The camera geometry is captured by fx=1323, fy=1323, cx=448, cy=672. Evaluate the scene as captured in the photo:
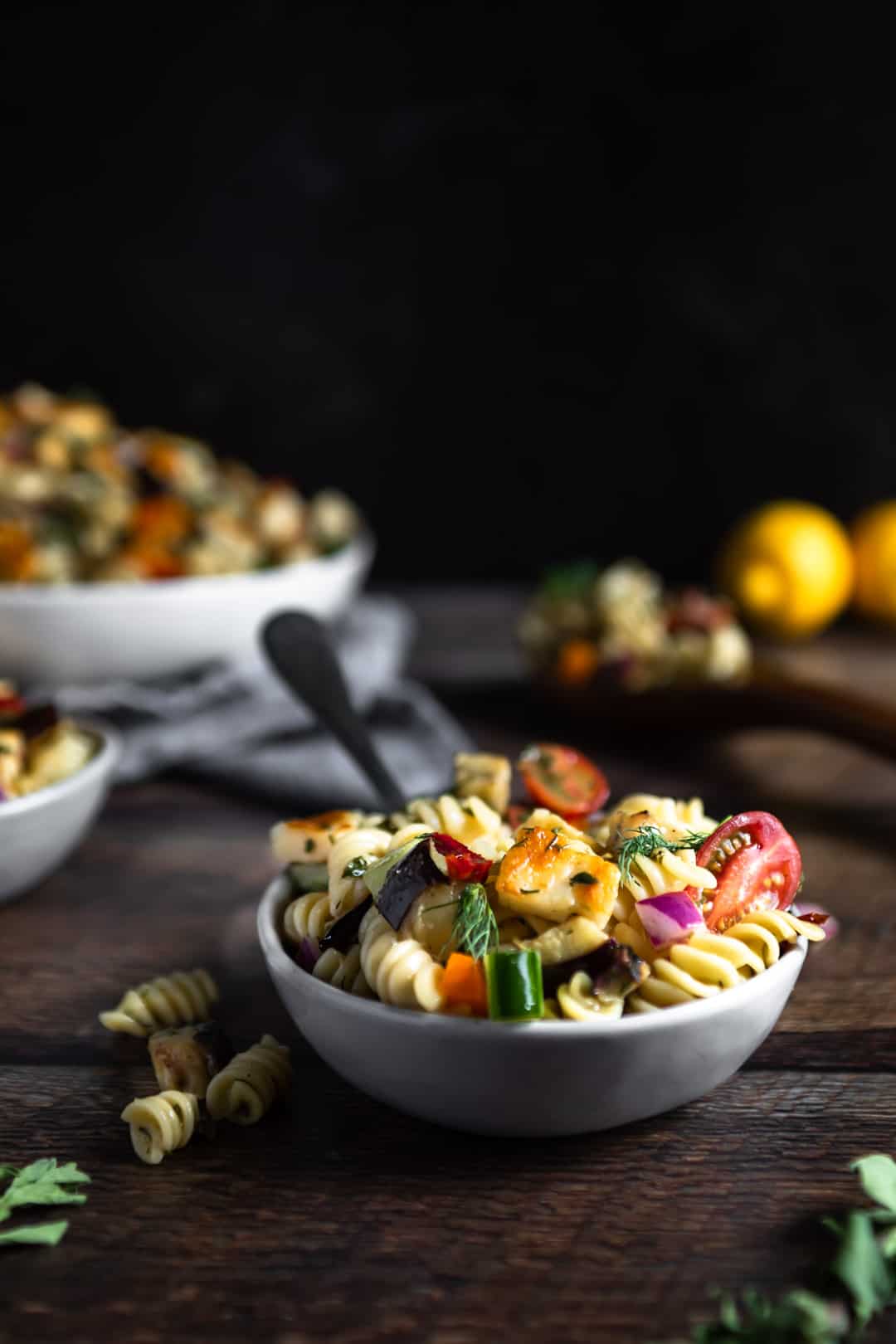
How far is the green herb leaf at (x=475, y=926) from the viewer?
109 centimetres

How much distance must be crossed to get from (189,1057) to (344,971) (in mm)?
203

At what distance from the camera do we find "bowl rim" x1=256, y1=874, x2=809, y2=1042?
3.39 ft

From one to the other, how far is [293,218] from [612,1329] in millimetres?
3113

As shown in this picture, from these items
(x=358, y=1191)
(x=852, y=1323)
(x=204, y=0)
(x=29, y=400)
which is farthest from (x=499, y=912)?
(x=204, y=0)

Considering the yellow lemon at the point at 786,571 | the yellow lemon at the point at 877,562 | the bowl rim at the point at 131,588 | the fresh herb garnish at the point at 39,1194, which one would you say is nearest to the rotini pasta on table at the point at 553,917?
the fresh herb garnish at the point at 39,1194

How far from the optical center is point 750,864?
1220 millimetres

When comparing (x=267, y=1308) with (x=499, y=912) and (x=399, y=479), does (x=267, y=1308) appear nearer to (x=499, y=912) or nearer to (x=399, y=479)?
(x=499, y=912)

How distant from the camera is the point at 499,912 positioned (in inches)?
44.9

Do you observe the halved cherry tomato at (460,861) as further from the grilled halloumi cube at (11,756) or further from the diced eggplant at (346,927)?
the grilled halloumi cube at (11,756)

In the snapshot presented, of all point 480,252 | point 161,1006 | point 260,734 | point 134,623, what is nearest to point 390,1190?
point 161,1006

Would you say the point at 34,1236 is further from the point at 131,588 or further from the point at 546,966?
the point at 131,588

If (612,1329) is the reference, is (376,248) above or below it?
above

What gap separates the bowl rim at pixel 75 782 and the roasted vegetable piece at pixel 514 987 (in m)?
0.75

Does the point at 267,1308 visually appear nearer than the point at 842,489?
Yes
